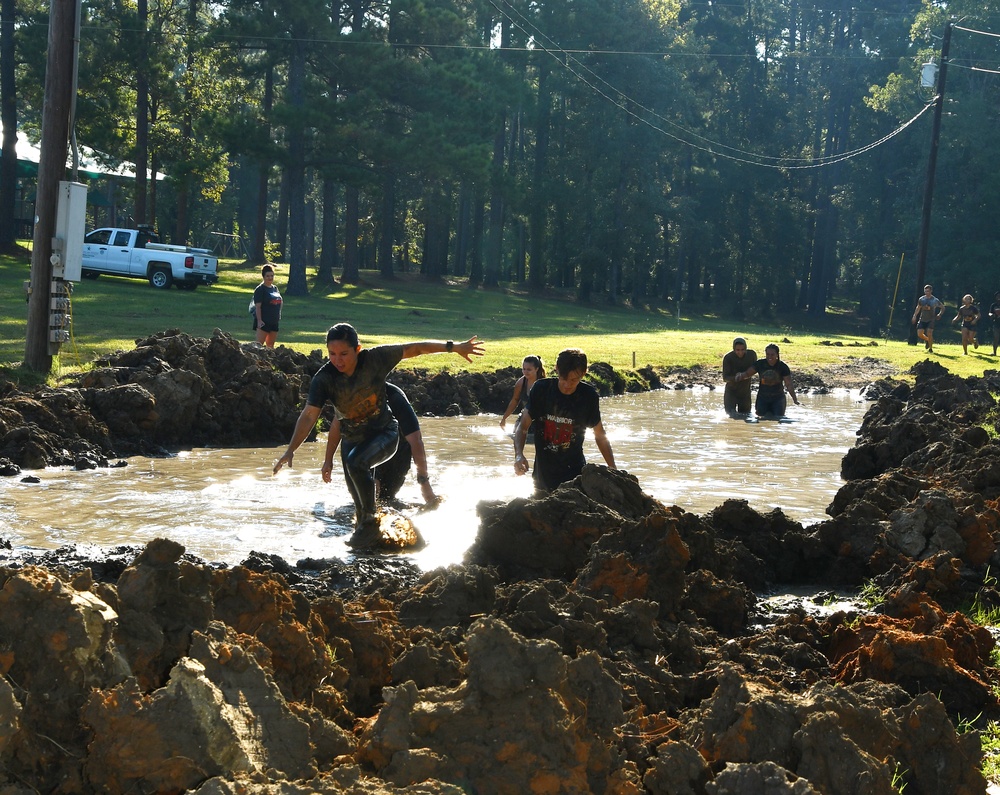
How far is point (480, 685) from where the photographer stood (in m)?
4.16

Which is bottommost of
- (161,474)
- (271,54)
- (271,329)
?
(161,474)

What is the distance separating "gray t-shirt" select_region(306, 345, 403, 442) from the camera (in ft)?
31.4

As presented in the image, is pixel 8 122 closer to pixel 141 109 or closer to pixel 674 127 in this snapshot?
pixel 141 109

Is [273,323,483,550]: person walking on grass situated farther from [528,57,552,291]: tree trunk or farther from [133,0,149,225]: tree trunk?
[528,57,552,291]: tree trunk

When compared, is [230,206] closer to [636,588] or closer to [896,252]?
[896,252]

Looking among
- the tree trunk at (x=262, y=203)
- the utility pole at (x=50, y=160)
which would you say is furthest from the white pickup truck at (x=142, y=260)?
the utility pole at (x=50, y=160)

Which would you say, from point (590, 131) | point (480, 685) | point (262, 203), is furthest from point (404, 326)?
point (590, 131)

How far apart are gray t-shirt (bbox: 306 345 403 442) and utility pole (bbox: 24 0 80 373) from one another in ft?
28.2

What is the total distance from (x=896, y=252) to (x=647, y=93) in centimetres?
1556

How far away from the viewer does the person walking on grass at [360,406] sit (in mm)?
9414

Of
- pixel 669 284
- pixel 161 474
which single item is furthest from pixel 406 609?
pixel 669 284

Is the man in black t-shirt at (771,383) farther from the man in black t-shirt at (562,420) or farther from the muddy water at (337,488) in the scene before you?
the man in black t-shirt at (562,420)

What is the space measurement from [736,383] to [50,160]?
36.1ft

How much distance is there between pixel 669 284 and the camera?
7875 cm
